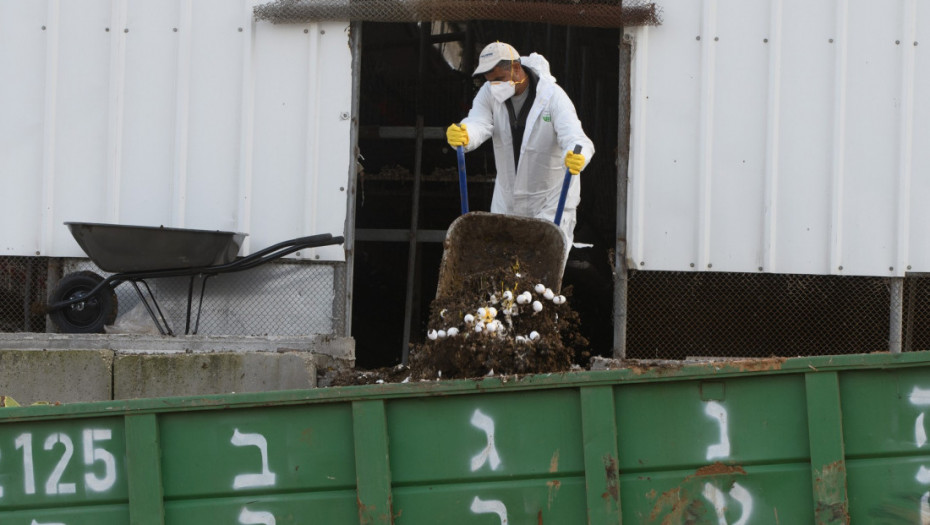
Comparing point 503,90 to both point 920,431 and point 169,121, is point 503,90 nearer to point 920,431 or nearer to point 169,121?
point 169,121

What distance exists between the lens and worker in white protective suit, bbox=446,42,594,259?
609 cm

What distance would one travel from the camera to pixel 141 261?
6.48 metres

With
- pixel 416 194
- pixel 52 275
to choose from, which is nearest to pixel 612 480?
pixel 52 275

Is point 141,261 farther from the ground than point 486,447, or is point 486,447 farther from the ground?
point 141,261

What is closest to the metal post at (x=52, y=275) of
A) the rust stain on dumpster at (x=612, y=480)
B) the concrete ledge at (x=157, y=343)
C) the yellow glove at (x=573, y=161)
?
the concrete ledge at (x=157, y=343)

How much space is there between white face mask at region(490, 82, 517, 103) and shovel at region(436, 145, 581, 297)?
0.47 m

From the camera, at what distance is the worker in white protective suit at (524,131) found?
20.0 feet

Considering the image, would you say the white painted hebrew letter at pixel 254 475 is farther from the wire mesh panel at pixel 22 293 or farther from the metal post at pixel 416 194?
the metal post at pixel 416 194

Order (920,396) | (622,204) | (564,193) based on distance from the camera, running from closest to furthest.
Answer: (920,396)
(564,193)
(622,204)

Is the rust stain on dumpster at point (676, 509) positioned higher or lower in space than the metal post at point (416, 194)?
lower

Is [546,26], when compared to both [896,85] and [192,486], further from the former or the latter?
[192,486]

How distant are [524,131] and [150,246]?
95.4 inches

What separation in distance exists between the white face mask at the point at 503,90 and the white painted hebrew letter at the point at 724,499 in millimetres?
3471

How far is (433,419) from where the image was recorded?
3.28m
